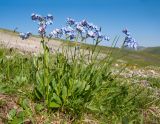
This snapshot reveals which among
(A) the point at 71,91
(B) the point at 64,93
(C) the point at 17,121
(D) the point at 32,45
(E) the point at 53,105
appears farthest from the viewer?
(D) the point at 32,45

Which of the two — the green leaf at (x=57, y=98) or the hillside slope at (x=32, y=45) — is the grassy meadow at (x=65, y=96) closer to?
the green leaf at (x=57, y=98)

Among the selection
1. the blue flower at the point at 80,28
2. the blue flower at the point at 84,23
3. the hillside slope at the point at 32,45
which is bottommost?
the hillside slope at the point at 32,45

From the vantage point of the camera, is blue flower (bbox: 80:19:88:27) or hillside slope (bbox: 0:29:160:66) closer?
blue flower (bbox: 80:19:88:27)

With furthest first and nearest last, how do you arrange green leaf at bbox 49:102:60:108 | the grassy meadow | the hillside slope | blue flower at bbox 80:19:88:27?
the hillside slope < blue flower at bbox 80:19:88:27 < green leaf at bbox 49:102:60:108 < the grassy meadow

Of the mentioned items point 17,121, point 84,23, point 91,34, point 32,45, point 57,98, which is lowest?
point 32,45

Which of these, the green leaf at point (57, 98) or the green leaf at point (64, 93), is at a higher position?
the green leaf at point (64, 93)

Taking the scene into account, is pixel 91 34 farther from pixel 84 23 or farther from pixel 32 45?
pixel 32 45

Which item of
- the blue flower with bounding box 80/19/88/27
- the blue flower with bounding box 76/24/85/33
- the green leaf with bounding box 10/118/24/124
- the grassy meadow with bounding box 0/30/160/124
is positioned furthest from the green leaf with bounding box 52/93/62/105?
the blue flower with bounding box 80/19/88/27

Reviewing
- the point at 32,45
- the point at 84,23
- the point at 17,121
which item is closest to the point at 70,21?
the point at 84,23

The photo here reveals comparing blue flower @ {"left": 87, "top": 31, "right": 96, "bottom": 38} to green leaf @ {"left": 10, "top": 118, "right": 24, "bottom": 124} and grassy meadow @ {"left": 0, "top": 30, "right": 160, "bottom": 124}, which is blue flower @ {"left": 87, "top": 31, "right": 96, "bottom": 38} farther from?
green leaf @ {"left": 10, "top": 118, "right": 24, "bottom": 124}

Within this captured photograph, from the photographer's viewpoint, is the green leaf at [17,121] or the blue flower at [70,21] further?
the blue flower at [70,21]

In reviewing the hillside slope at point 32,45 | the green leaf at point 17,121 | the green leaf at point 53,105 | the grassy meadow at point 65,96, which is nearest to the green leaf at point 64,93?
the grassy meadow at point 65,96

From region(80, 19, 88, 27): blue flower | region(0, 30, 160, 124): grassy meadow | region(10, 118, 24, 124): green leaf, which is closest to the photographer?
region(10, 118, 24, 124): green leaf

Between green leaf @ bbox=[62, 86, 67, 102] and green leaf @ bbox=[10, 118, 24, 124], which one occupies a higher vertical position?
green leaf @ bbox=[62, 86, 67, 102]
